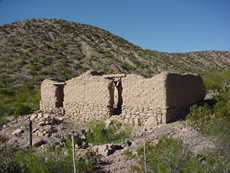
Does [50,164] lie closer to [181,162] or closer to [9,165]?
[9,165]

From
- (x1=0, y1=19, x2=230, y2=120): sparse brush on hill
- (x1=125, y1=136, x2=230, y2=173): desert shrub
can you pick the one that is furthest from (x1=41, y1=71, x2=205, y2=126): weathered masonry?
(x1=0, y1=19, x2=230, y2=120): sparse brush on hill

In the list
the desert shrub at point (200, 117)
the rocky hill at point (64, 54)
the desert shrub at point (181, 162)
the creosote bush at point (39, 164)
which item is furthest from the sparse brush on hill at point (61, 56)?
the desert shrub at point (181, 162)

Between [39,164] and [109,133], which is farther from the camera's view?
[109,133]

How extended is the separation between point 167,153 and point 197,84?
338 inches

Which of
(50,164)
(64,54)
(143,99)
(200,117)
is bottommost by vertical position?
(50,164)

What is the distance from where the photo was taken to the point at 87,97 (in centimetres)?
1603

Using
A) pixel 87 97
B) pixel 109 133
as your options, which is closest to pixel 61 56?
pixel 87 97

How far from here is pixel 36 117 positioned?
55.7ft

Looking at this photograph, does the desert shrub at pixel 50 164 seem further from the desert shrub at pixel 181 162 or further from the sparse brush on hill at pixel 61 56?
the sparse brush on hill at pixel 61 56

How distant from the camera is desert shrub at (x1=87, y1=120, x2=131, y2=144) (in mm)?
13102

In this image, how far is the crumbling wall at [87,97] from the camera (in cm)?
1543

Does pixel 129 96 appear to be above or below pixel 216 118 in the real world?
above

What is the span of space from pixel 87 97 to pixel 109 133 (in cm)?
271

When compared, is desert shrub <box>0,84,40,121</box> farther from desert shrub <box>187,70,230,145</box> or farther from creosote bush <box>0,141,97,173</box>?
creosote bush <box>0,141,97,173</box>
